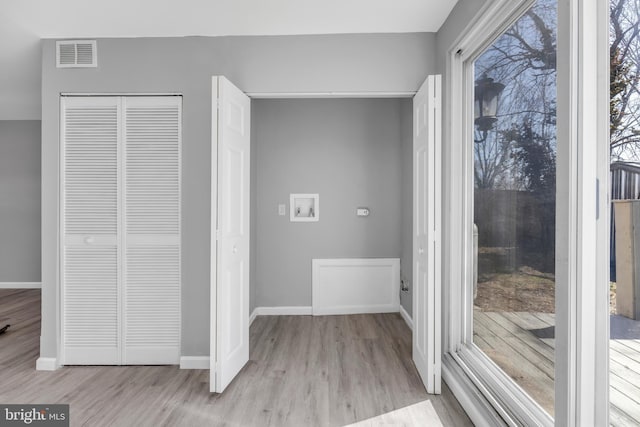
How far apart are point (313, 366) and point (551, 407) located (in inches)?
66.5

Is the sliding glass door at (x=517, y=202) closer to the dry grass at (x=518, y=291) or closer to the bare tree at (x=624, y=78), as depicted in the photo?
the dry grass at (x=518, y=291)

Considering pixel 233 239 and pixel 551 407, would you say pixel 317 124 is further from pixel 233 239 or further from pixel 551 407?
pixel 551 407

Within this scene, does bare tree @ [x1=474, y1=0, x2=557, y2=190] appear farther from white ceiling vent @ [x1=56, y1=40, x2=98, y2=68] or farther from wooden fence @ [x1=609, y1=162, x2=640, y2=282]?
white ceiling vent @ [x1=56, y1=40, x2=98, y2=68]

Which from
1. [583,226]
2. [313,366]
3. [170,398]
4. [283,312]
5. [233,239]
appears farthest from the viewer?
[283,312]

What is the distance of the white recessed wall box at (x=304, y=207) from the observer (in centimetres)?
434

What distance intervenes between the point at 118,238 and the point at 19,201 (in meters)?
4.13

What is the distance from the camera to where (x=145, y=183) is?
297 centimetres

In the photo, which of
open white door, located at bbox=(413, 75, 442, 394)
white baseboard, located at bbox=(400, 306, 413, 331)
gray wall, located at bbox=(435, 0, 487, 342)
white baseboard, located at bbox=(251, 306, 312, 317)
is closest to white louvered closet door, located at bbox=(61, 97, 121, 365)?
white baseboard, located at bbox=(251, 306, 312, 317)

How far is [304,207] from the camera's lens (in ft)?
14.3

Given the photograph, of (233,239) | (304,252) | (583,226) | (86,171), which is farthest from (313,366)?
(86,171)

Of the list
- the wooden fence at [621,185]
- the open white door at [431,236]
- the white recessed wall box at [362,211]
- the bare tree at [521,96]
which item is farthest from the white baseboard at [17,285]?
the wooden fence at [621,185]

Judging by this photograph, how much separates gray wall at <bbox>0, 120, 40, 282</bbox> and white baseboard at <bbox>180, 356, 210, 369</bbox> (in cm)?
428

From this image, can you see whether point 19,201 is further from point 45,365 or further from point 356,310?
point 356,310

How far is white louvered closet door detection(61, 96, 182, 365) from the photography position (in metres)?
2.97
